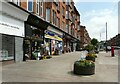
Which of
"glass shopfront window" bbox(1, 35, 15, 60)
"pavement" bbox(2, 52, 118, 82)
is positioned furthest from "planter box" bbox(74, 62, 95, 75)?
"glass shopfront window" bbox(1, 35, 15, 60)

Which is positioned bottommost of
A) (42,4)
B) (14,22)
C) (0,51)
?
(0,51)

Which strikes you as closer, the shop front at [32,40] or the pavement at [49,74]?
the pavement at [49,74]

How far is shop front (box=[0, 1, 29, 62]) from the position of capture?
56.5 ft

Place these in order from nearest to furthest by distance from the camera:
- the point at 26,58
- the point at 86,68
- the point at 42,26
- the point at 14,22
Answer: the point at 86,68 < the point at 14,22 < the point at 26,58 < the point at 42,26

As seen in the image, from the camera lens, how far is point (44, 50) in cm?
2947

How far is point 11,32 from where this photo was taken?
61.2 feet

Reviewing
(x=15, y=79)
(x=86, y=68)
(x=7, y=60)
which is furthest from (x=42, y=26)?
(x=15, y=79)

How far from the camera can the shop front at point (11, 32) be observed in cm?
1722

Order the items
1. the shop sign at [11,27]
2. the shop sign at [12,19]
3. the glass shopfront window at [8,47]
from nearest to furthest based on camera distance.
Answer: the shop sign at [12,19], the shop sign at [11,27], the glass shopfront window at [8,47]

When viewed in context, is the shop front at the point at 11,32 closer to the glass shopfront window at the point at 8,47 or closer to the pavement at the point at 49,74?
the glass shopfront window at the point at 8,47

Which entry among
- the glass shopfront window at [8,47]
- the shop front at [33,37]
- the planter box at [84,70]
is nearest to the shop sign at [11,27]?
the glass shopfront window at [8,47]

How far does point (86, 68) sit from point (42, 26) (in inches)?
597

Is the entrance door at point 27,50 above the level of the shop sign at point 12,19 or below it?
below

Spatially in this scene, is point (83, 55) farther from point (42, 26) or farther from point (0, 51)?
point (42, 26)
